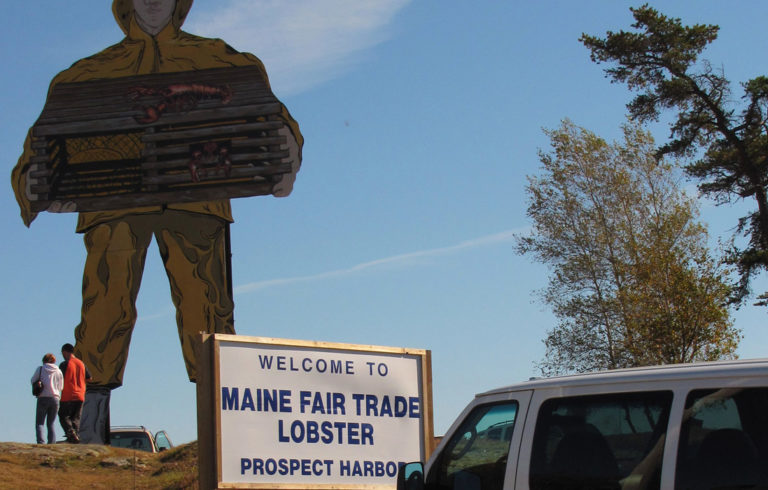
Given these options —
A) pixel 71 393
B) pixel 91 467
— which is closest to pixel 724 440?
pixel 91 467

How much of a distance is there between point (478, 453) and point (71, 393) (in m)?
13.3

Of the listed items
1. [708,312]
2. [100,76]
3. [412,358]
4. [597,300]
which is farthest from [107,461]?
[597,300]

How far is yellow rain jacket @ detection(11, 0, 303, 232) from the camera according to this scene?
788 inches

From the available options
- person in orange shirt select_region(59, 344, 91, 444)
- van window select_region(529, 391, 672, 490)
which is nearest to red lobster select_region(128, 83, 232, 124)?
person in orange shirt select_region(59, 344, 91, 444)

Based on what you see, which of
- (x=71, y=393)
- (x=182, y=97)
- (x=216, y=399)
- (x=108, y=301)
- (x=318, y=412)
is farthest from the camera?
(x=182, y=97)

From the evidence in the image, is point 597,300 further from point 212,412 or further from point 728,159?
point 212,412

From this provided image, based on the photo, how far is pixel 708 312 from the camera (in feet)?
96.3

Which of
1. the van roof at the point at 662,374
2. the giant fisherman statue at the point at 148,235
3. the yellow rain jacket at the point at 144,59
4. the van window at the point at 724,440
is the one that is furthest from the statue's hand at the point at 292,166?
the van window at the point at 724,440

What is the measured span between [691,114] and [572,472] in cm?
2565

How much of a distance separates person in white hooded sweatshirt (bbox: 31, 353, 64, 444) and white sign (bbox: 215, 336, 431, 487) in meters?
7.63

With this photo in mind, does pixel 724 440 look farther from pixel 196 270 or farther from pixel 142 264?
pixel 142 264

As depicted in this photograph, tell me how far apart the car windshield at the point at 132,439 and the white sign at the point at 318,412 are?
1168cm

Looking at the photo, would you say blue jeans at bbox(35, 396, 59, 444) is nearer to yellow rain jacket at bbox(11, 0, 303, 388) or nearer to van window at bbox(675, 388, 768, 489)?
yellow rain jacket at bbox(11, 0, 303, 388)

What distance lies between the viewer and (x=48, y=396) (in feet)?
54.4
